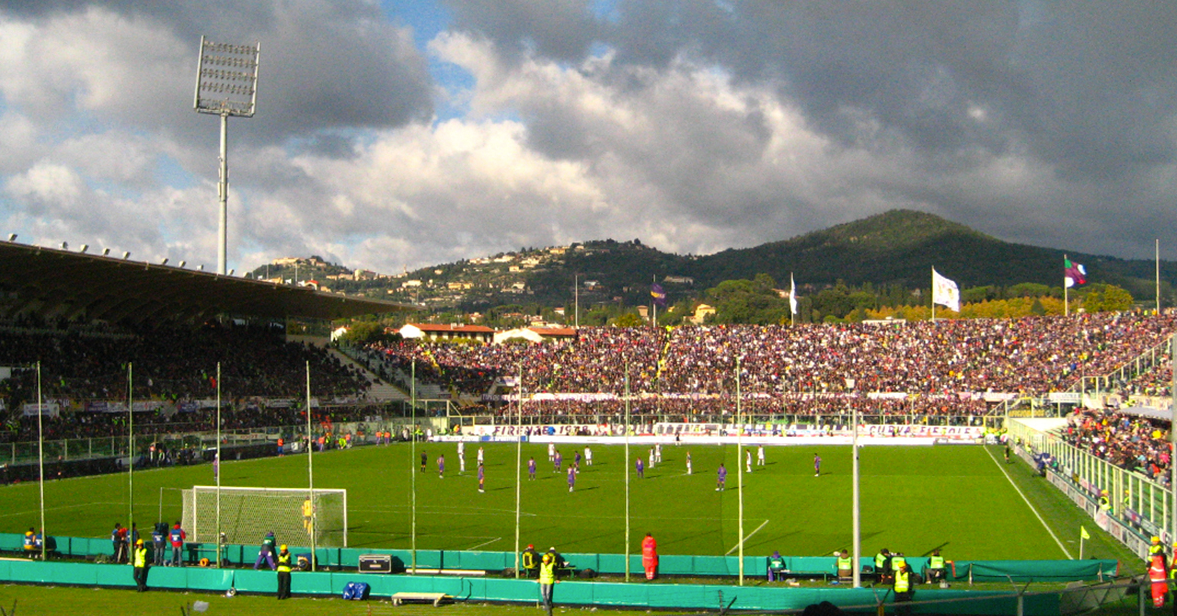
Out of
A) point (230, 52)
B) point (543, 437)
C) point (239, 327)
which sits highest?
point (230, 52)

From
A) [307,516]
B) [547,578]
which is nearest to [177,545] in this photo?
[307,516]

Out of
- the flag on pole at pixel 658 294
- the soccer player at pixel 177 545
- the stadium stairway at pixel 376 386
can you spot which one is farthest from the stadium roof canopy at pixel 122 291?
the flag on pole at pixel 658 294

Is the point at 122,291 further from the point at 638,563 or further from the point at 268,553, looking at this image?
the point at 638,563

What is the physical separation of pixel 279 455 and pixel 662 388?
33907 millimetres

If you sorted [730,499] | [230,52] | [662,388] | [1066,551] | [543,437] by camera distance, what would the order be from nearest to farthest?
[1066,551] < [730,499] < [230,52] < [543,437] < [662,388]

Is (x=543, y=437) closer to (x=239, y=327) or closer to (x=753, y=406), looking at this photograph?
(x=753, y=406)

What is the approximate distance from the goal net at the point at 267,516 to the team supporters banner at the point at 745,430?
130 feet

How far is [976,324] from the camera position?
81.8 metres

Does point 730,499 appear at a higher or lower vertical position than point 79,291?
lower

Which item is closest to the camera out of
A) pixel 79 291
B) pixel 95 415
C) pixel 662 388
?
pixel 95 415

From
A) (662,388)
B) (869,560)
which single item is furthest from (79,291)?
(869,560)

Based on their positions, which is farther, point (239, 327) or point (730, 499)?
point (239, 327)

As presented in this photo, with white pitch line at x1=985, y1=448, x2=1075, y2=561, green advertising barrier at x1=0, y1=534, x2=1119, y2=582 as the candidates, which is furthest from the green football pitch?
green advertising barrier at x1=0, y1=534, x2=1119, y2=582

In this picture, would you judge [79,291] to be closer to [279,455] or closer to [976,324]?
[279,455]
